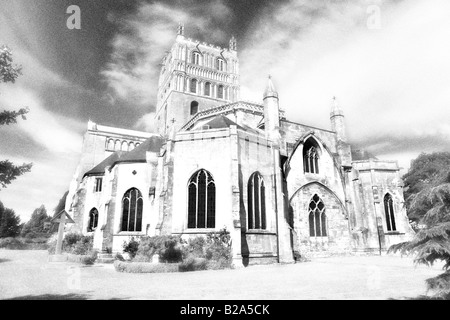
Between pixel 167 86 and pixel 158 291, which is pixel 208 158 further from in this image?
pixel 167 86

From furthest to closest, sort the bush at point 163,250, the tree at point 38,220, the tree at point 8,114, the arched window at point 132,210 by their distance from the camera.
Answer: the tree at point 38,220 < the arched window at point 132,210 < the bush at point 163,250 < the tree at point 8,114

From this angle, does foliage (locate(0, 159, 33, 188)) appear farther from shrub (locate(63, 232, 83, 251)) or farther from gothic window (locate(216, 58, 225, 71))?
gothic window (locate(216, 58, 225, 71))

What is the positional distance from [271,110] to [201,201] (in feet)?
31.0

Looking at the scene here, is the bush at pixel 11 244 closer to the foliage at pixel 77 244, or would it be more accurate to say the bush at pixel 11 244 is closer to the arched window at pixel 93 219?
the arched window at pixel 93 219

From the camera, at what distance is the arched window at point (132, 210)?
898 inches

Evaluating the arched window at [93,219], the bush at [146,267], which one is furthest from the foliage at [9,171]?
the arched window at [93,219]

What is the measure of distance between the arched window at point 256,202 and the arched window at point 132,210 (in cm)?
962

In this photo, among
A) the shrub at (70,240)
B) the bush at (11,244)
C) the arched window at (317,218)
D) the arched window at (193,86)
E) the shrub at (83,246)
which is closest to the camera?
the shrub at (83,246)

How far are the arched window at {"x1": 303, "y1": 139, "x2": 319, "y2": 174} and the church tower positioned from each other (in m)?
26.1

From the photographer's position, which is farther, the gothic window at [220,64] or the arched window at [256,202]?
the gothic window at [220,64]

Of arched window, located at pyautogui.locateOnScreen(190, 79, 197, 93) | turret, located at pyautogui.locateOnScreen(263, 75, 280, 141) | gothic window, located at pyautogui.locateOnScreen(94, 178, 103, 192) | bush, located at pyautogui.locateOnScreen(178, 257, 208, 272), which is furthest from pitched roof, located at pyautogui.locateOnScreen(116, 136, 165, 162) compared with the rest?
arched window, located at pyautogui.locateOnScreen(190, 79, 197, 93)

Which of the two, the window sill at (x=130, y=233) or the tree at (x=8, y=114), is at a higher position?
the tree at (x=8, y=114)

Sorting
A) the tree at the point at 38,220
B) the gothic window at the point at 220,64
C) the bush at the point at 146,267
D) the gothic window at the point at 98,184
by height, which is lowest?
the bush at the point at 146,267

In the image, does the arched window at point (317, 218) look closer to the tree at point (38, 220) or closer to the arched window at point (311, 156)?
the arched window at point (311, 156)
